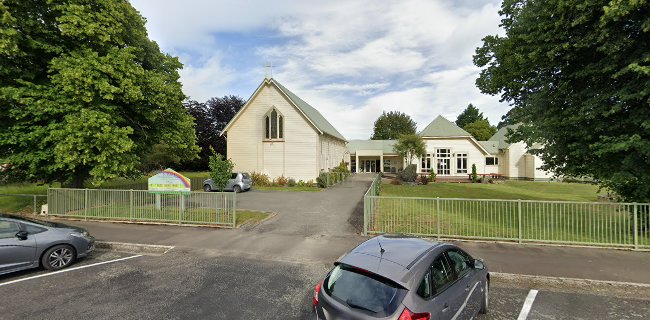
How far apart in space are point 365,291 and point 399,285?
40 centimetres

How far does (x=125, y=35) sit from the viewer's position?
14844mm

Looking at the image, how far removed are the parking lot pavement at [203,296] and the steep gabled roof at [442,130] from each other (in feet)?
111

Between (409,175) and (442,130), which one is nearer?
(409,175)

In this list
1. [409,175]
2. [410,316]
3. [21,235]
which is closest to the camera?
[410,316]

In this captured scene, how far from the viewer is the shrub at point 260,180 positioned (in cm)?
2675

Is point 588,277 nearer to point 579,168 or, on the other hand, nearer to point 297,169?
point 579,168

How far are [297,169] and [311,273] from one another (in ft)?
Answer: 67.5

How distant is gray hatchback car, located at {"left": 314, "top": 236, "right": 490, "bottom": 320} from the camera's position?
3.30 meters

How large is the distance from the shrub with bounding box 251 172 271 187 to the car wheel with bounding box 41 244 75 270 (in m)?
19.3

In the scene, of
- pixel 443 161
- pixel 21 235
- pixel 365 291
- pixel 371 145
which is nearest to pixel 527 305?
pixel 365 291

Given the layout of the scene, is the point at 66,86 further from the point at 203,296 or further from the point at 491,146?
the point at 491,146

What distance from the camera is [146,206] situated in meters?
11.7

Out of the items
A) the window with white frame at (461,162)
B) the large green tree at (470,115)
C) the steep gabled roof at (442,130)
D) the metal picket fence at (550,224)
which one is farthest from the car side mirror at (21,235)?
the large green tree at (470,115)

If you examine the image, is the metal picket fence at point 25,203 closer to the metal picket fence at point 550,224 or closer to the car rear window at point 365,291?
the metal picket fence at point 550,224
